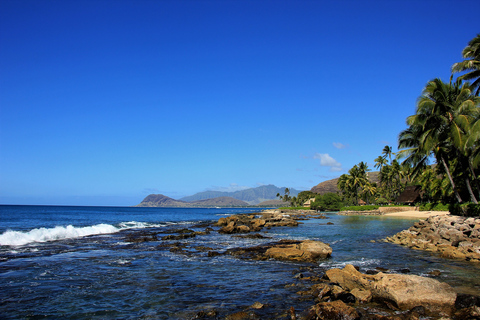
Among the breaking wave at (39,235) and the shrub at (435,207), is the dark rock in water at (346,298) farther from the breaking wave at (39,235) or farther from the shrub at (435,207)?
the shrub at (435,207)

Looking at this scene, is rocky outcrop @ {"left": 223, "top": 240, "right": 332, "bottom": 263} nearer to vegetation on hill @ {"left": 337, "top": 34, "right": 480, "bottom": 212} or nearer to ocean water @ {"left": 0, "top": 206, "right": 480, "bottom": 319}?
ocean water @ {"left": 0, "top": 206, "right": 480, "bottom": 319}

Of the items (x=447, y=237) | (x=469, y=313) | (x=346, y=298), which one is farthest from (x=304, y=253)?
(x=447, y=237)

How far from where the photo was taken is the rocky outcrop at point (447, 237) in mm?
17453

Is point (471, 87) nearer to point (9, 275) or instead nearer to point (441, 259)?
point (441, 259)

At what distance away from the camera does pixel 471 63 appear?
2661cm

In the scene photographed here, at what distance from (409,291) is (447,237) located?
1556 cm

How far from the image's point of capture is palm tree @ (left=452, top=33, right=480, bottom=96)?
2677 centimetres

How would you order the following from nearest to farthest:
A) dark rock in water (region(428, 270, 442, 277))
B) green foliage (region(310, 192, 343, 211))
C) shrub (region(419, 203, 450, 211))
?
dark rock in water (region(428, 270, 442, 277)) → shrub (region(419, 203, 450, 211)) → green foliage (region(310, 192, 343, 211))

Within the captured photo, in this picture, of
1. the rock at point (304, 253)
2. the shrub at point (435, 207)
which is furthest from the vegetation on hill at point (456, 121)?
the rock at point (304, 253)

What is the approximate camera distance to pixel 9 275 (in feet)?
43.2

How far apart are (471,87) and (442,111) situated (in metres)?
3.67

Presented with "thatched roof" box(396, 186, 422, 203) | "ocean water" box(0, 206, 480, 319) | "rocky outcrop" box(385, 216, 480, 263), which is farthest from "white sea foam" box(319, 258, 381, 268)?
"thatched roof" box(396, 186, 422, 203)

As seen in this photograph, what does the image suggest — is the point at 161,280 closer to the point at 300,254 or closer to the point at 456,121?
the point at 300,254

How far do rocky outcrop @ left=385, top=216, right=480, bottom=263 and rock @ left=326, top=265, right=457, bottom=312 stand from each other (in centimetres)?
951
